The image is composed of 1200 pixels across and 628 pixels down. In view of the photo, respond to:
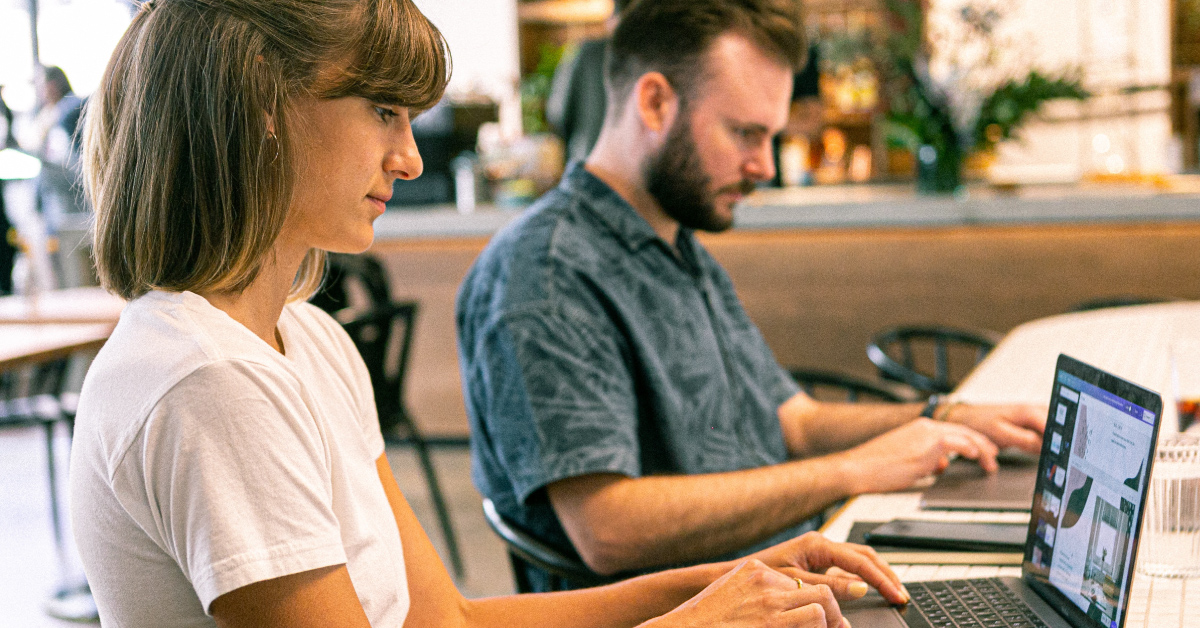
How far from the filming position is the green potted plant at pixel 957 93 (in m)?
3.62

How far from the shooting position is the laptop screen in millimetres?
850

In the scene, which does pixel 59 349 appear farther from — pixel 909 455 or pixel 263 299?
pixel 909 455

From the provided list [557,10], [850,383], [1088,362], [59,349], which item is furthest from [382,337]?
[557,10]

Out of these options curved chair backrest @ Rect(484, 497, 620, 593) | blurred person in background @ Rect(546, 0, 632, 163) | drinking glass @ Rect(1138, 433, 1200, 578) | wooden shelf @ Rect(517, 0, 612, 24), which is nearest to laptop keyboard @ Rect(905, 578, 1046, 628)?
drinking glass @ Rect(1138, 433, 1200, 578)

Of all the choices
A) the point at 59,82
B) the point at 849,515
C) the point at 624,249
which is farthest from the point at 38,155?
the point at 849,515

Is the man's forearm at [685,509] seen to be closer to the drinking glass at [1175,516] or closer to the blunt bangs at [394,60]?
the drinking glass at [1175,516]

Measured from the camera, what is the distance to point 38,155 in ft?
19.9

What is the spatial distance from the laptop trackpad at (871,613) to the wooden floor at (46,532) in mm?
2223

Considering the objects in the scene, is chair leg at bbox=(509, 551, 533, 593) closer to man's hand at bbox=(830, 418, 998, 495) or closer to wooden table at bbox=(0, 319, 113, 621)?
man's hand at bbox=(830, 418, 998, 495)

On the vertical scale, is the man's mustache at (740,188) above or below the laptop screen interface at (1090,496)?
above

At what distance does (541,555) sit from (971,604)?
0.67 m

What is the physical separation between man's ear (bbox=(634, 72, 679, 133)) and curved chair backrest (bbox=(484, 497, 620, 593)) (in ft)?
→ 2.11

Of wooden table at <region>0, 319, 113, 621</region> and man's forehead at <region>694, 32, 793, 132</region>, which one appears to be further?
wooden table at <region>0, 319, 113, 621</region>

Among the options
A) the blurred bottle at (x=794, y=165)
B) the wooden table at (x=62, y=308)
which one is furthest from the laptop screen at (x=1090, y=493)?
the blurred bottle at (x=794, y=165)
